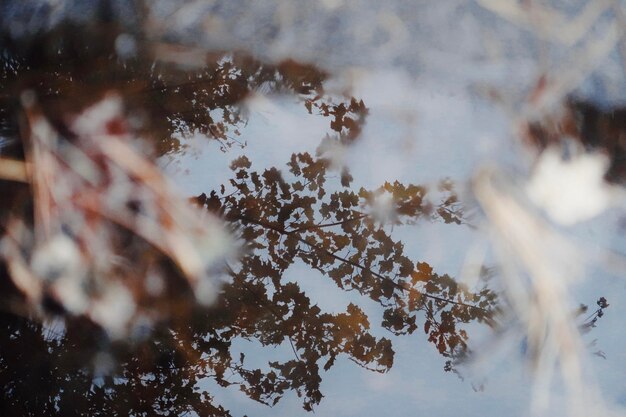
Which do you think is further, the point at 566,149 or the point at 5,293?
the point at 566,149

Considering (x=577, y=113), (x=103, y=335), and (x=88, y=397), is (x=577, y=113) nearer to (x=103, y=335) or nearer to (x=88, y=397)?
(x=103, y=335)

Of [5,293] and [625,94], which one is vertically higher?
[625,94]

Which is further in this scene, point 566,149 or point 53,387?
point 566,149

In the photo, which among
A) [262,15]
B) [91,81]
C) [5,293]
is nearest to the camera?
[5,293]

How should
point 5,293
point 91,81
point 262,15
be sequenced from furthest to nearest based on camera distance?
point 262,15
point 91,81
point 5,293

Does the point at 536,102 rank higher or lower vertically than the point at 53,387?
higher

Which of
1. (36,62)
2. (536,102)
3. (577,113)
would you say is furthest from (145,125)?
(577,113)

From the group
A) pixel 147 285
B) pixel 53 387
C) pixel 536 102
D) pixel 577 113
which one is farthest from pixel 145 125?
pixel 577 113

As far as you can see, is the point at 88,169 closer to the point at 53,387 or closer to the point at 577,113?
the point at 53,387

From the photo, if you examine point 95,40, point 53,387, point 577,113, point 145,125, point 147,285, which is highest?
point 577,113
